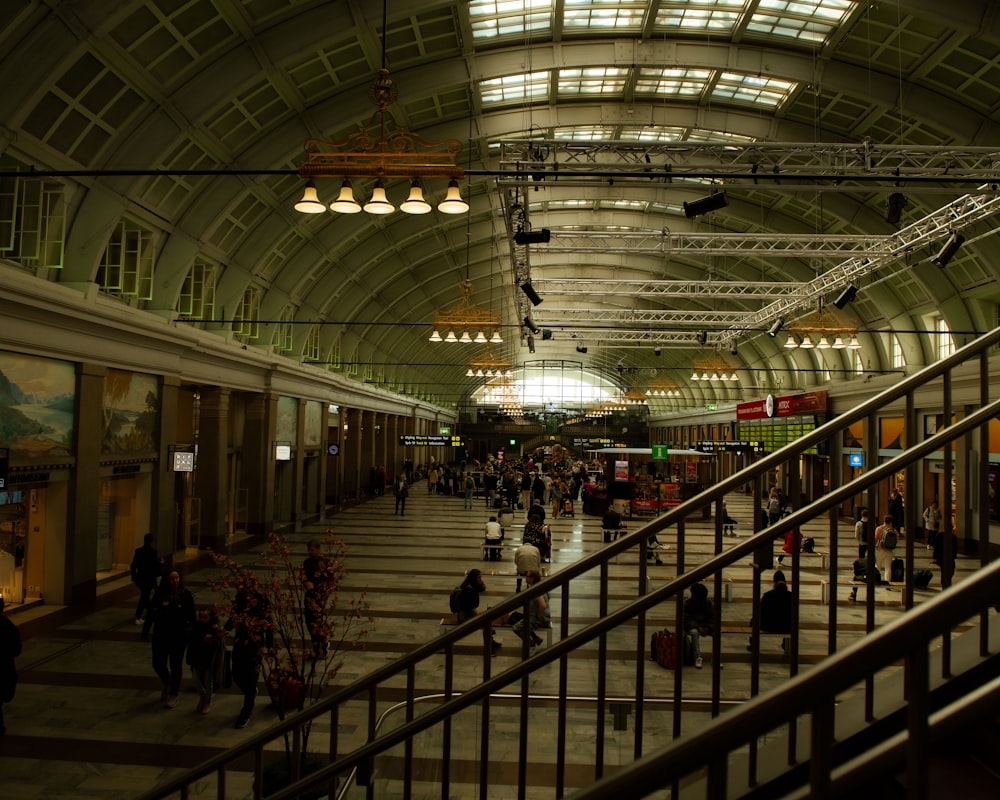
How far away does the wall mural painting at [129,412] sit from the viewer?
594 inches

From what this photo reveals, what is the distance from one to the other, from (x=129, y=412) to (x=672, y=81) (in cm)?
1548

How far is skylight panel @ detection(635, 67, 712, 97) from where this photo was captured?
18969 millimetres

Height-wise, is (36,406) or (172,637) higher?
(36,406)

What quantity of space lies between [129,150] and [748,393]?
41574 millimetres

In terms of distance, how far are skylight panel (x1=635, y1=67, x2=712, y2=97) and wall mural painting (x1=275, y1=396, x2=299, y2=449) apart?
14563 mm

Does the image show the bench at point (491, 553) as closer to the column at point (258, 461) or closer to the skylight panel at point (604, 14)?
the column at point (258, 461)

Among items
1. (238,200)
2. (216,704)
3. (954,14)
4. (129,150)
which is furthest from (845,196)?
(216,704)

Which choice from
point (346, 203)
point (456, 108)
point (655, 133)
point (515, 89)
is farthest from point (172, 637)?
point (655, 133)

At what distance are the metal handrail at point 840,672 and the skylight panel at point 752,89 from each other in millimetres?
19434

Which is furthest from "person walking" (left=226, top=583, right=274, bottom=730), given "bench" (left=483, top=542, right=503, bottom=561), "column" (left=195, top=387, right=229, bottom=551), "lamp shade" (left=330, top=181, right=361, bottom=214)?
"column" (left=195, top=387, right=229, bottom=551)

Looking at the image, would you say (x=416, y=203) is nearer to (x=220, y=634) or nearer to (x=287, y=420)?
(x=220, y=634)

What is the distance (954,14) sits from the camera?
44.2 feet

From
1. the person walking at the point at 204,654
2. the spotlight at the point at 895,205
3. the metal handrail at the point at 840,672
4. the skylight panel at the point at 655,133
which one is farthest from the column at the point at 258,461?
the metal handrail at the point at 840,672

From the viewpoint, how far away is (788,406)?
1399 inches
